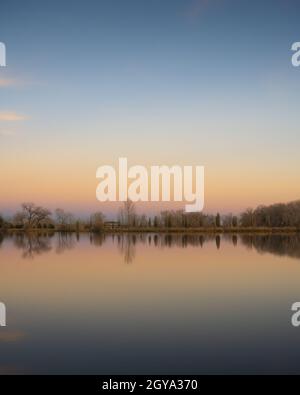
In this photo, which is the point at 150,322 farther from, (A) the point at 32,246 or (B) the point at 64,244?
(B) the point at 64,244

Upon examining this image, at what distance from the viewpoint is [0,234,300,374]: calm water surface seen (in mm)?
4422

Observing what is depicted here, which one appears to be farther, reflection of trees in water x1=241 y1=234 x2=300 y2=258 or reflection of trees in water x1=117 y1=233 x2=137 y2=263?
reflection of trees in water x1=241 y1=234 x2=300 y2=258

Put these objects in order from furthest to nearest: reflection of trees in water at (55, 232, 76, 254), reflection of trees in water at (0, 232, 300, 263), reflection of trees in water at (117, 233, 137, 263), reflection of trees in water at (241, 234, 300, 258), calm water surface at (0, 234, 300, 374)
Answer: reflection of trees in water at (55, 232, 76, 254), reflection of trees in water at (0, 232, 300, 263), reflection of trees in water at (241, 234, 300, 258), reflection of trees in water at (117, 233, 137, 263), calm water surface at (0, 234, 300, 374)

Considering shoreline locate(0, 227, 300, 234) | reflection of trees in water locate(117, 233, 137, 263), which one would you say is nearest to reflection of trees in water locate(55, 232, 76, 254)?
reflection of trees in water locate(117, 233, 137, 263)

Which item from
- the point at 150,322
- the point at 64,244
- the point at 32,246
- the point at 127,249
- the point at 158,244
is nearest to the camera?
the point at 150,322

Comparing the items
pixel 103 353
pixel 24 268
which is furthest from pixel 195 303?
pixel 24 268

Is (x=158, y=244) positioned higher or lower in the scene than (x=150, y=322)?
lower

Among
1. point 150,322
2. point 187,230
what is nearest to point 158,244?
point 150,322

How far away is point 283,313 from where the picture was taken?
6.41 metres

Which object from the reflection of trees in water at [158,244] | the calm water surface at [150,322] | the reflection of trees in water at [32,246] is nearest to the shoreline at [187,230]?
the reflection of trees in water at [158,244]

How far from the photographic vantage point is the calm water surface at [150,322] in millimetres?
4422

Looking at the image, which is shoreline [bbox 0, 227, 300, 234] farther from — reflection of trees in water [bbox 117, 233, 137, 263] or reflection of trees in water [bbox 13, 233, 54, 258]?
reflection of trees in water [bbox 117, 233, 137, 263]

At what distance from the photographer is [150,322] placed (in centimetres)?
591

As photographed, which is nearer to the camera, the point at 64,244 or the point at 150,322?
the point at 150,322
